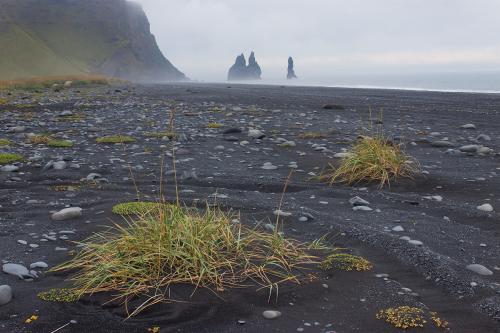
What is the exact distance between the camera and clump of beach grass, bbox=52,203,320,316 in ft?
14.7

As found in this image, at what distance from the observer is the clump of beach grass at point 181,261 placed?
449 centimetres

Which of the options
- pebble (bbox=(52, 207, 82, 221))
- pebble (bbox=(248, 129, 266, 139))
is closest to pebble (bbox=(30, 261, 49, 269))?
pebble (bbox=(52, 207, 82, 221))

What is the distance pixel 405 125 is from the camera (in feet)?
57.9

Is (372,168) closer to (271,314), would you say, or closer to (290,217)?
(290,217)

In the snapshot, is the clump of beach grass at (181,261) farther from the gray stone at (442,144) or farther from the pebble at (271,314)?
the gray stone at (442,144)

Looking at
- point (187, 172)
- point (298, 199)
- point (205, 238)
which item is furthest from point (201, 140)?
point (205, 238)

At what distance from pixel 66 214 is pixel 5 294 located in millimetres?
2495

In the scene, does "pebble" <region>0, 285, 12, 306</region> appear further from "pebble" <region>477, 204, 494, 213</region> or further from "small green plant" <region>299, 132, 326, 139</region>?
"small green plant" <region>299, 132, 326, 139</region>

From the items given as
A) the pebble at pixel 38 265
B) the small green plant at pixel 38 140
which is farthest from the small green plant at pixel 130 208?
the small green plant at pixel 38 140

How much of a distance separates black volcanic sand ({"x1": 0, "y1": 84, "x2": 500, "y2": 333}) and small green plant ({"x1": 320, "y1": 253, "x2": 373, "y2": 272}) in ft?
0.38

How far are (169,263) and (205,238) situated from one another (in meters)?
0.49

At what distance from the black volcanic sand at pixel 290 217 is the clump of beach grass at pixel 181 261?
17 cm

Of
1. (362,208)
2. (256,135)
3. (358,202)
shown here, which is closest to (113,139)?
(256,135)

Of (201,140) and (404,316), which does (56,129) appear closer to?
(201,140)
